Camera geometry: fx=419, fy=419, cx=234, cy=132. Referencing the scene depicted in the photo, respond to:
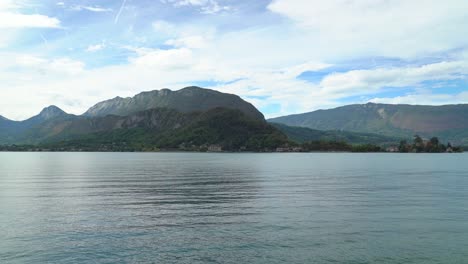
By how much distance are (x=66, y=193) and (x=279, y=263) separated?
166ft

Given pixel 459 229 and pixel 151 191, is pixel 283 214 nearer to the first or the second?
pixel 459 229

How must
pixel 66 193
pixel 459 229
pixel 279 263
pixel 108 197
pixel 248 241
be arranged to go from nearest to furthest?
pixel 279 263 < pixel 248 241 < pixel 459 229 < pixel 108 197 < pixel 66 193

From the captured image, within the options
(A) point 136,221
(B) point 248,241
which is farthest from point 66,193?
(B) point 248,241

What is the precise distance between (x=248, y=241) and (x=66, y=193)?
44813 millimetres

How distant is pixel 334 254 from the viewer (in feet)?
109

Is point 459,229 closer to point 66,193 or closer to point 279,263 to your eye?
point 279,263

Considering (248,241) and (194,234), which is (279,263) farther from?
(194,234)

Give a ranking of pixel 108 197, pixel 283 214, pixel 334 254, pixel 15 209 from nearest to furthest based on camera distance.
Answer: pixel 334 254, pixel 283 214, pixel 15 209, pixel 108 197

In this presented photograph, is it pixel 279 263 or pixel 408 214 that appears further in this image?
pixel 408 214

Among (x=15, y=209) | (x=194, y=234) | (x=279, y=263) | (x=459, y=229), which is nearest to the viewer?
(x=279, y=263)

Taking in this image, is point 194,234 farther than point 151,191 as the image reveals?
No

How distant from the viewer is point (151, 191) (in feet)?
242

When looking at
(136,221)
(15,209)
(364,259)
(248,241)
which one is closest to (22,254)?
(136,221)

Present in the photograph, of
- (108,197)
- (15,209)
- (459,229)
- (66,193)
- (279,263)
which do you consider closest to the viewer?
(279,263)
